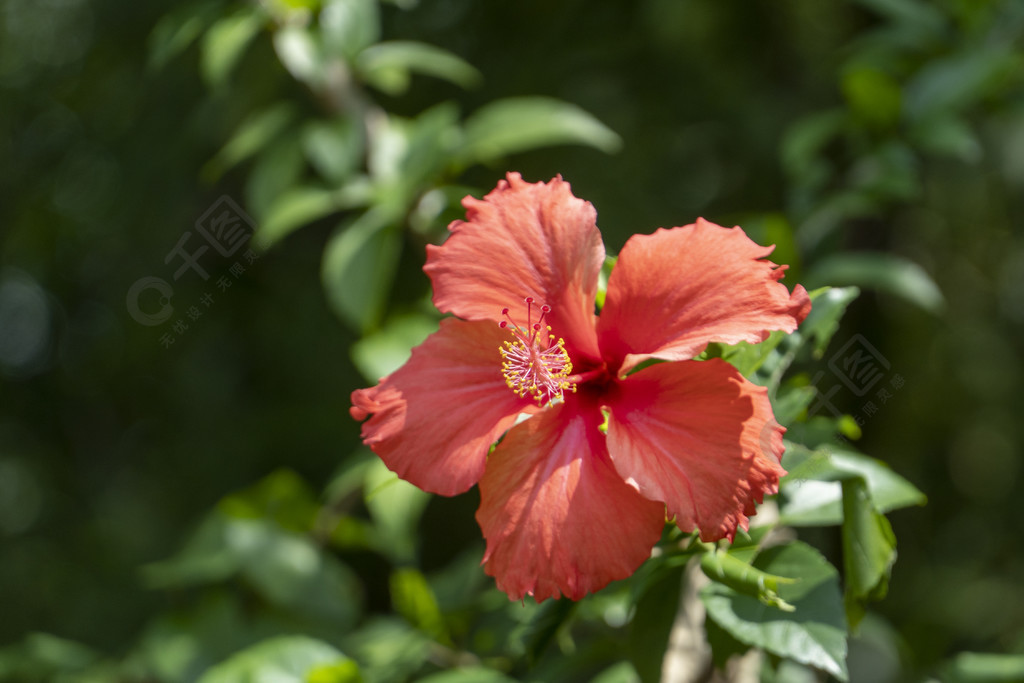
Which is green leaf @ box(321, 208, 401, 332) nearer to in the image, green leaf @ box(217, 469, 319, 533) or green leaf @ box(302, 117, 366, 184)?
green leaf @ box(302, 117, 366, 184)

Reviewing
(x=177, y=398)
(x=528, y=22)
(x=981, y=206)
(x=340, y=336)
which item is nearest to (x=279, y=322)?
(x=340, y=336)

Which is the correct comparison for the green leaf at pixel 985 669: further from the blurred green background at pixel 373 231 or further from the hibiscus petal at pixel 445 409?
the hibiscus petal at pixel 445 409

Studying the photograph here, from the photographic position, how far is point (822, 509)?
116cm

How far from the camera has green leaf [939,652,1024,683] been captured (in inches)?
51.3

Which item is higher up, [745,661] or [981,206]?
[745,661]

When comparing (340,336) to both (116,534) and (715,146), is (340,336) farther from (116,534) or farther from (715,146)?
(715,146)

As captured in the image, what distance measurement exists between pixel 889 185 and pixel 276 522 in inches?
60.8

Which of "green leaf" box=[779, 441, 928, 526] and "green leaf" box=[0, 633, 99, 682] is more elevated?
"green leaf" box=[779, 441, 928, 526]

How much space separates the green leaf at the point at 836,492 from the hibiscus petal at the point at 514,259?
1.20 ft

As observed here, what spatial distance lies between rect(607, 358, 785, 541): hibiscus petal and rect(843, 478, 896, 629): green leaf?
218 millimetres

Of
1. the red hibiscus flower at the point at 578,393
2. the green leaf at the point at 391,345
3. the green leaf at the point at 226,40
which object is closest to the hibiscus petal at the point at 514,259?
the red hibiscus flower at the point at 578,393

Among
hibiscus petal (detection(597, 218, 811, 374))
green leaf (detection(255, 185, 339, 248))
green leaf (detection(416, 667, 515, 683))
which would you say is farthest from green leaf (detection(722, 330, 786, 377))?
green leaf (detection(255, 185, 339, 248))

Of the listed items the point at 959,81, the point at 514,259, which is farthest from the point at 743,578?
the point at 959,81

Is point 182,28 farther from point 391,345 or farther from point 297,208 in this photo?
point 391,345
